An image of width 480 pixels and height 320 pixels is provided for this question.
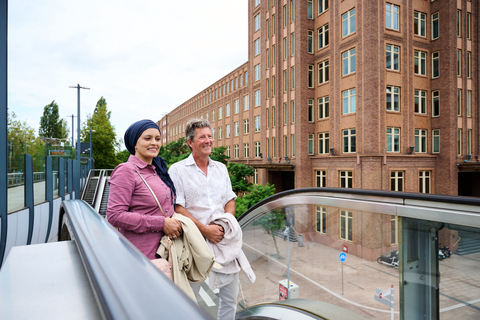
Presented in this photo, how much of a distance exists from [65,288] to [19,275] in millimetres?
254

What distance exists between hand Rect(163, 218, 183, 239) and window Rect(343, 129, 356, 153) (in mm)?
22526

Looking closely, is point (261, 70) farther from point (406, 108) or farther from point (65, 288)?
point (65, 288)

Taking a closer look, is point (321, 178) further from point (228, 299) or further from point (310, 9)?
point (228, 299)

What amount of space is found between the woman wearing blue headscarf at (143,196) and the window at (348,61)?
77.0ft

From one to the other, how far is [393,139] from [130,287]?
24.8 metres

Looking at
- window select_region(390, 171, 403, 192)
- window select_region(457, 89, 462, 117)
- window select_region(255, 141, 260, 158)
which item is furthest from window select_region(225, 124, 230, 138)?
window select_region(457, 89, 462, 117)

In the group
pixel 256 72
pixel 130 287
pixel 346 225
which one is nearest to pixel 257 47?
pixel 256 72

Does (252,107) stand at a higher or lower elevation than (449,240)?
higher

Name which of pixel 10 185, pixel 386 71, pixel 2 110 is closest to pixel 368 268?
pixel 2 110

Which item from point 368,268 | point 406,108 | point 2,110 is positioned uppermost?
point 406,108

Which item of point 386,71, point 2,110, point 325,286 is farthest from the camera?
point 386,71

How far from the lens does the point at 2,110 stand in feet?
11.2

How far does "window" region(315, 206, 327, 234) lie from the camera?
359 cm

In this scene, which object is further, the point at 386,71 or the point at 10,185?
the point at 386,71
